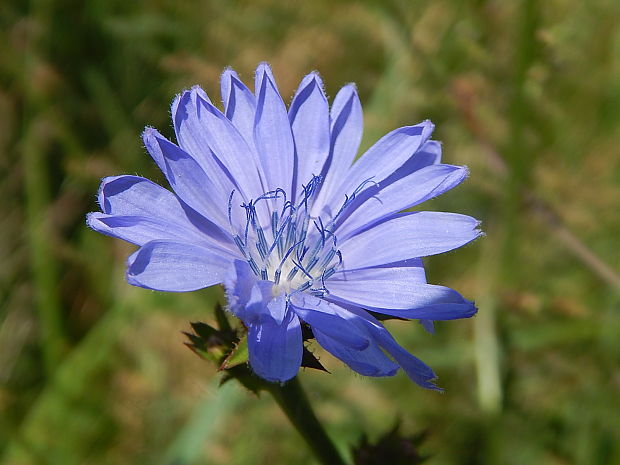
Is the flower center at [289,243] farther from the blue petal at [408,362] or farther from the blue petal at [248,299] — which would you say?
the blue petal at [408,362]

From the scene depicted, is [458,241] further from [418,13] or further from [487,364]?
[418,13]

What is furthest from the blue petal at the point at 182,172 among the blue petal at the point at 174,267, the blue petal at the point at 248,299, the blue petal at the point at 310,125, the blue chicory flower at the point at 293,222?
the blue petal at the point at 310,125

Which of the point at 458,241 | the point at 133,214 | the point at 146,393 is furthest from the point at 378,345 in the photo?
the point at 146,393

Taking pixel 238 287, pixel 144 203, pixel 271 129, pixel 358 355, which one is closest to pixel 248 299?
pixel 238 287

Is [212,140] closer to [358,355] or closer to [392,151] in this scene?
[392,151]

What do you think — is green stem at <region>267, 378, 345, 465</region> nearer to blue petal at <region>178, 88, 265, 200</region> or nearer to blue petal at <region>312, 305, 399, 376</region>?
blue petal at <region>312, 305, 399, 376</region>

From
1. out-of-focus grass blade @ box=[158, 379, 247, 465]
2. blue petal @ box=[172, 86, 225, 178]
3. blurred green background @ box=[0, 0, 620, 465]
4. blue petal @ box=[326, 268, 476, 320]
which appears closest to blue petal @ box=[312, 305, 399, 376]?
blue petal @ box=[326, 268, 476, 320]

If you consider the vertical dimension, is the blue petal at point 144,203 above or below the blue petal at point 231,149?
below
